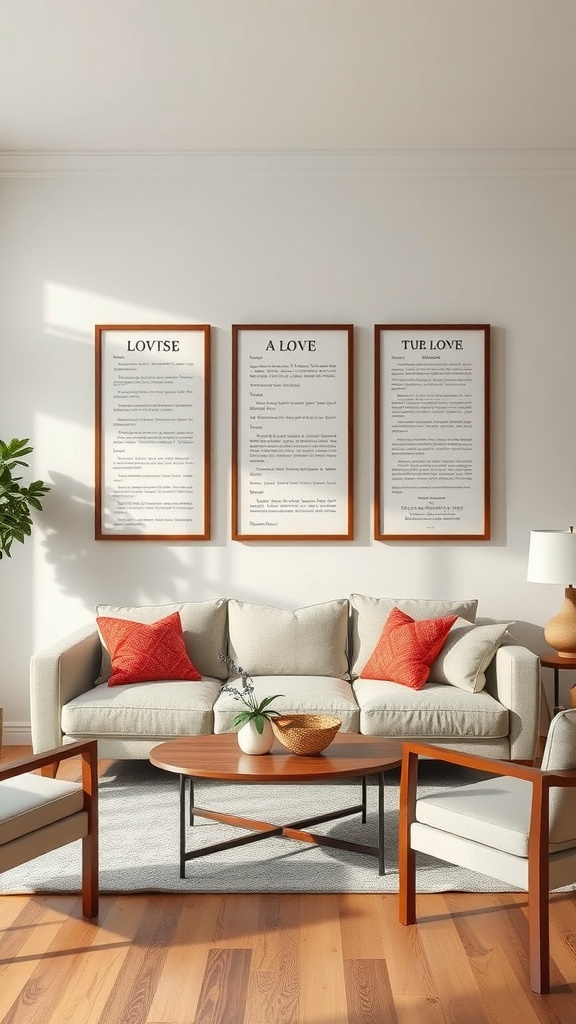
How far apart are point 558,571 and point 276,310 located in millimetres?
2040

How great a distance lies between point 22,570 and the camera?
502cm

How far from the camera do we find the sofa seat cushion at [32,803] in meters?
2.62

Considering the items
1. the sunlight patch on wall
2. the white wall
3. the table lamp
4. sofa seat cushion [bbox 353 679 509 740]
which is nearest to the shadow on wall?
the white wall

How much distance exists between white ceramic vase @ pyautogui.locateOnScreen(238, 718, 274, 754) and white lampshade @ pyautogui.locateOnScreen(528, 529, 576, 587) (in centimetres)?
183

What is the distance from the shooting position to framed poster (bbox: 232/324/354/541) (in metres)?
4.98

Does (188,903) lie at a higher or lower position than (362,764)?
lower

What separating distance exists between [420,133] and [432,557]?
223 centimetres

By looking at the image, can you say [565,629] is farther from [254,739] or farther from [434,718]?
[254,739]

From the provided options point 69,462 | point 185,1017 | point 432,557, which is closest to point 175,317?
point 69,462

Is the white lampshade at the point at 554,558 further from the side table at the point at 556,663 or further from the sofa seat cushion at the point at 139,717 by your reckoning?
the sofa seat cushion at the point at 139,717

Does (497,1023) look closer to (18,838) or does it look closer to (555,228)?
(18,838)

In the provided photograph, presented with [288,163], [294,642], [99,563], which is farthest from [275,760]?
[288,163]

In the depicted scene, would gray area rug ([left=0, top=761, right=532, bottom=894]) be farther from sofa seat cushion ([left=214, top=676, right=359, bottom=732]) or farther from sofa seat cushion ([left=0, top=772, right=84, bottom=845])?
sofa seat cushion ([left=0, top=772, right=84, bottom=845])

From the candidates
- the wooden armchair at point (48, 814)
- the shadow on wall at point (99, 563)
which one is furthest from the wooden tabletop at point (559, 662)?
the wooden armchair at point (48, 814)
